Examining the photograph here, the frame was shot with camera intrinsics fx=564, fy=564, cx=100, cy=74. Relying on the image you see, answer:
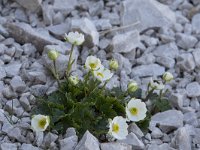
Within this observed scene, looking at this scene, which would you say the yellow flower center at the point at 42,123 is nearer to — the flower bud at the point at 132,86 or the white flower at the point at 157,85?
the flower bud at the point at 132,86

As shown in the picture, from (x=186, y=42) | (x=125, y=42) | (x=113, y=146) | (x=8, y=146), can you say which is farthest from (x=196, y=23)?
(x=8, y=146)

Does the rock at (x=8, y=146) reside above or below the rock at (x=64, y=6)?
below

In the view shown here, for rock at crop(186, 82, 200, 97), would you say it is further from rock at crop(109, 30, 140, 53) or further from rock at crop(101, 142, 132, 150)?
rock at crop(101, 142, 132, 150)

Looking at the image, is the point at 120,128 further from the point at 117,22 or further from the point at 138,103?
the point at 117,22

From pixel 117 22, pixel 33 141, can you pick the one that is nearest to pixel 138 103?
pixel 33 141

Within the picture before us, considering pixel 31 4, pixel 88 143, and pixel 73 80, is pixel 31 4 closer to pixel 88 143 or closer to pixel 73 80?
pixel 73 80

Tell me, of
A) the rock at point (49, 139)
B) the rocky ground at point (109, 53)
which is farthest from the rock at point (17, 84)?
the rock at point (49, 139)
